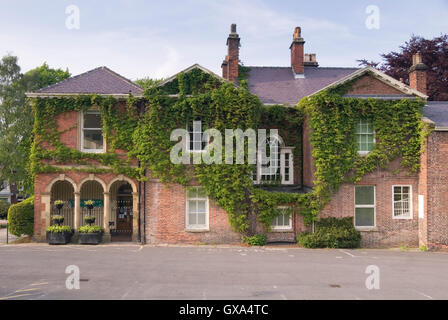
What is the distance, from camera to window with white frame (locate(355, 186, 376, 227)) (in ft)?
62.8

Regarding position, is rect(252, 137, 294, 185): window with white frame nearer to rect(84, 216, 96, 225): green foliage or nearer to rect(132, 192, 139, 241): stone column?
rect(132, 192, 139, 241): stone column

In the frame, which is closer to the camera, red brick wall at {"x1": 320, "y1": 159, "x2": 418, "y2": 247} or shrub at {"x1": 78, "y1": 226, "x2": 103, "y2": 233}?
shrub at {"x1": 78, "y1": 226, "x2": 103, "y2": 233}

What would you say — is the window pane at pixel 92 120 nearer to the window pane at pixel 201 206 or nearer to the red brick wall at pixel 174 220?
the red brick wall at pixel 174 220

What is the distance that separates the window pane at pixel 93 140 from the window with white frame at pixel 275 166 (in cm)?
824

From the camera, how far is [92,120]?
19781mm

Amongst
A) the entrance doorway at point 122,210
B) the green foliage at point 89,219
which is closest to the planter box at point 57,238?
the green foliage at point 89,219

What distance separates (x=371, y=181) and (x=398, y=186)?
1.37 metres

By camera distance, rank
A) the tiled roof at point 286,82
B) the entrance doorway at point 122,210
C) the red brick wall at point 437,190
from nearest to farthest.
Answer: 1. the red brick wall at point 437,190
2. the tiled roof at point 286,82
3. the entrance doorway at point 122,210

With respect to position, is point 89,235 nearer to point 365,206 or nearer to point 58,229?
point 58,229

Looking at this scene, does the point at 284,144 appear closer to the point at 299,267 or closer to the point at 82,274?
the point at 299,267

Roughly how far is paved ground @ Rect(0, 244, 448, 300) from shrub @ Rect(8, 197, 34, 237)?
1543 millimetres

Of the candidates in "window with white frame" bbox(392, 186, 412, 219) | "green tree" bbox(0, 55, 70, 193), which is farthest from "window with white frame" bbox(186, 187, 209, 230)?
"green tree" bbox(0, 55, 70, 193)

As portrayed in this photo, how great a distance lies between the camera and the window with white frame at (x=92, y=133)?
19.6 meters
